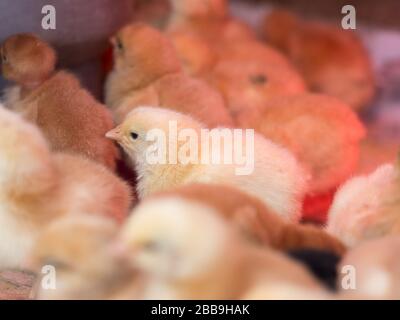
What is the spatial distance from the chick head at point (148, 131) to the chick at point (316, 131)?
29 cm

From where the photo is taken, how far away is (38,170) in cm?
96

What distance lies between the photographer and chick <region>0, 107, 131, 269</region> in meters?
0.95

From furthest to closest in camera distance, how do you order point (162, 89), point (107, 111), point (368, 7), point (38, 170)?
point (368, 7), point (162, 89), point (107, 111), point (38, 170)

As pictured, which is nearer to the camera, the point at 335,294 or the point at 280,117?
the point at 335,294

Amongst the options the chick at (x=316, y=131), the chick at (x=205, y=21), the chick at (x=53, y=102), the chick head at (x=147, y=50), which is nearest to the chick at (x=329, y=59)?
the chick at (x=205, y=21)

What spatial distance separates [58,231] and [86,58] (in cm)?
77

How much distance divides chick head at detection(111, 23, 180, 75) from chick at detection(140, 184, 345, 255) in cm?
61

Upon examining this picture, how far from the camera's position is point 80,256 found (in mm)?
790

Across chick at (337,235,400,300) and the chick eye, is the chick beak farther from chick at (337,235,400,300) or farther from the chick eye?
chick at (337,235,400,300)

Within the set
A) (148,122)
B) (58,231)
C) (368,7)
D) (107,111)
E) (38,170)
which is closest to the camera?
(58,231)

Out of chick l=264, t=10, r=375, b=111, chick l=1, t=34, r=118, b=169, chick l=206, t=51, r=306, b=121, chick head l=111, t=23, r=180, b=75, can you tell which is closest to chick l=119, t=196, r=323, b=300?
chick l=1, t=34, r=118, b=169
